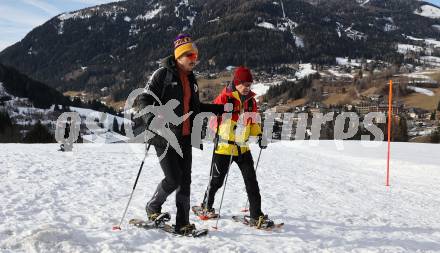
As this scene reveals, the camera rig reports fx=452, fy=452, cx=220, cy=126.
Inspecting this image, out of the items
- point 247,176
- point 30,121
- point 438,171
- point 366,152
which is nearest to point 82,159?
point 247,176

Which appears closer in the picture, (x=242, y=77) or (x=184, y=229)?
(x=184, y=229)

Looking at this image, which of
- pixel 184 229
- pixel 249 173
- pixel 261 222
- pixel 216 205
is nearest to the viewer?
pixel 184 229

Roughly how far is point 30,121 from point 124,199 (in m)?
175

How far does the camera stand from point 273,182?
511 inches

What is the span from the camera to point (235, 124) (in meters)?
7.32

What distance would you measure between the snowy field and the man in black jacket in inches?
25.6

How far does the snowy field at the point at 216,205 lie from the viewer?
5840mm

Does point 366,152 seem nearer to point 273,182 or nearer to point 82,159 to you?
point 273,182

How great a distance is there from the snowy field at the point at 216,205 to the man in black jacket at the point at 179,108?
0.65 meters

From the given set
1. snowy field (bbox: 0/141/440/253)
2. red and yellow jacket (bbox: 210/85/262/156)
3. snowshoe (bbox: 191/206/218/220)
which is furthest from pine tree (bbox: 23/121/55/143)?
red and yellow jacket (bbox: 210/85/262/156)

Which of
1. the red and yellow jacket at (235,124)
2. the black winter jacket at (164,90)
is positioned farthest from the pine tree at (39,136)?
the black winter jacket at (164,90)

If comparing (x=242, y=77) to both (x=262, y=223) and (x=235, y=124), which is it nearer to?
(x=235, y=124)

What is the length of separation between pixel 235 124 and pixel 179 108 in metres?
1.51

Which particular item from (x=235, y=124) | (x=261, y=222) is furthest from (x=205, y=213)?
(x=235, y=124)
